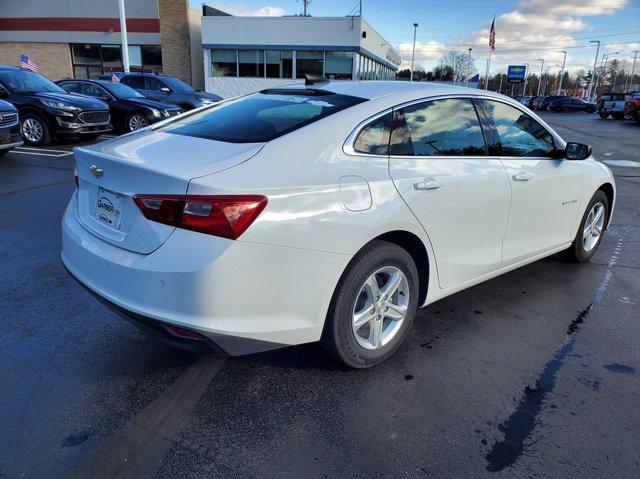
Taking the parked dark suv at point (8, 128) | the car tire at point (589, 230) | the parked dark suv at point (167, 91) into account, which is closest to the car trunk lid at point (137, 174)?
the car tire at point (589, 230)

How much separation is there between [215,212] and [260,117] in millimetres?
1104

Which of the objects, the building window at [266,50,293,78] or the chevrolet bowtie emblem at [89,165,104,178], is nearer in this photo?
the chevrolet bowtie emblem at [89,165,104,178]

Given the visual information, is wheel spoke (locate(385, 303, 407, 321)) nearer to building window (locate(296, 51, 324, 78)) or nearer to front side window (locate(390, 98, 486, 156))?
front side window (locate(390, 98, 486, 156))

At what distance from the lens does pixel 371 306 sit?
3.00 metres

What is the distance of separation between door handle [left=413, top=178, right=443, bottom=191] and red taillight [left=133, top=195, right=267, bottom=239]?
105cm

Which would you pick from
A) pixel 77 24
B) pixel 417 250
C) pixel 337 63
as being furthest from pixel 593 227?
pixel 77 24

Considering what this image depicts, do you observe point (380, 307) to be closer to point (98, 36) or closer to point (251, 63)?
point (251, 63)

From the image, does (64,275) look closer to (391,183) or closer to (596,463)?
(391,183)

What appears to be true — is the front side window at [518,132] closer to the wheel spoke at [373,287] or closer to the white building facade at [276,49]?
the wheel spoke at [373,287]

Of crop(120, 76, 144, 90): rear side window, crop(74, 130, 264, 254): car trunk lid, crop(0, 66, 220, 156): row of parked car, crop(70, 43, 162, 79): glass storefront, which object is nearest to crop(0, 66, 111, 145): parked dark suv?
crop(0, 66, 220, 156): row of parked car

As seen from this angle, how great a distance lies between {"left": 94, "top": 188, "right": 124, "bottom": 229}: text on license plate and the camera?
8.66 feet

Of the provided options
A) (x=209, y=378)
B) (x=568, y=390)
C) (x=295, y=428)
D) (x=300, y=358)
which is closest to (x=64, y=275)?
(x=209, y=378)

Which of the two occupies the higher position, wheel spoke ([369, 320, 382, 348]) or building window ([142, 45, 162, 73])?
building window ([142, 45, 162, 73])

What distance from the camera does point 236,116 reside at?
3338mm
